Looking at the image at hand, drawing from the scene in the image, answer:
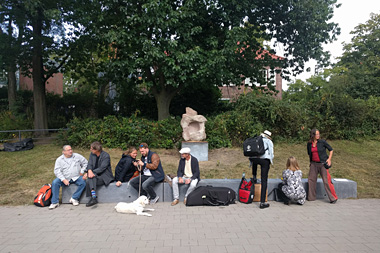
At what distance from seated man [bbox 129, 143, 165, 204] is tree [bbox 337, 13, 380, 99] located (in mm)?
19026

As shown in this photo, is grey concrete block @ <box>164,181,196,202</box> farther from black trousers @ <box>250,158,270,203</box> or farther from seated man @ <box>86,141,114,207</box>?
black trousers @ <box>250,158,270,203</box>

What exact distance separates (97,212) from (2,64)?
37.2 ft

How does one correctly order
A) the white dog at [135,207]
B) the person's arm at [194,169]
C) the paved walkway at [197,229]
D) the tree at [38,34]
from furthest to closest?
1. the tree at [38,34]
2. the person's arm at [194,169]
3. the white dog at [135,207]
4. the paved walkway at [197,229]

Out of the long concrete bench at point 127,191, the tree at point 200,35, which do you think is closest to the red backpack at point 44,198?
the long concrete bench at point 127,191

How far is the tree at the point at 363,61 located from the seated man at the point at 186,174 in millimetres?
18424

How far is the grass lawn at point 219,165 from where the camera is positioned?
8.03m

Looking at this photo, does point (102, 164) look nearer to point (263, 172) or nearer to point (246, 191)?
point (246, 191)

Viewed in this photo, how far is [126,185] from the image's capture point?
22.4 ft

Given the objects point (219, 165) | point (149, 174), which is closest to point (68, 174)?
point (149, 174)

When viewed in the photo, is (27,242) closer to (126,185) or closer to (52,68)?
(126,185)

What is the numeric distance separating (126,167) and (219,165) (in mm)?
4185

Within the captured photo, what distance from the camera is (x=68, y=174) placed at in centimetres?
665

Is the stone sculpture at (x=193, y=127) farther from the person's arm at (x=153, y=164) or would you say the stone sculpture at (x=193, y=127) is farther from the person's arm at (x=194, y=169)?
the person's arm at (x=153, y=164)

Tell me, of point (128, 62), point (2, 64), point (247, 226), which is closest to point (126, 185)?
point (247, 226)
